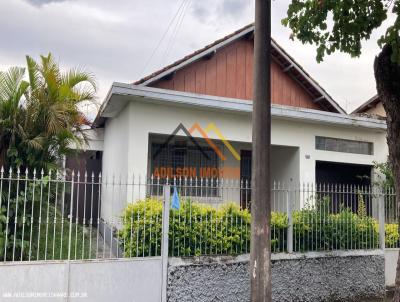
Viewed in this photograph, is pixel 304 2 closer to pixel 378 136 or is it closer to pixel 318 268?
pixel 318 268

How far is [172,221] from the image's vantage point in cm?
628

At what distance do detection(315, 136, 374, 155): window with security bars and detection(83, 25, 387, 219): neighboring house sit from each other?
3cm

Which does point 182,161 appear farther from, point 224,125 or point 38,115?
point 38,115

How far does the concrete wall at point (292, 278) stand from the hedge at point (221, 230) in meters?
0.19

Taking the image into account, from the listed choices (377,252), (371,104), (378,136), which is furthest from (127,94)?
(371,104)

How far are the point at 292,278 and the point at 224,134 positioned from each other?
4002mm

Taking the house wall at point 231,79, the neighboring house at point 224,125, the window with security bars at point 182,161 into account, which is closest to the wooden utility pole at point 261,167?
the neighboring house at point 224,125

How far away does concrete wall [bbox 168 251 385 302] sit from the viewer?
6233 mm

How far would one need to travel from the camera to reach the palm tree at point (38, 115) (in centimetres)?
603

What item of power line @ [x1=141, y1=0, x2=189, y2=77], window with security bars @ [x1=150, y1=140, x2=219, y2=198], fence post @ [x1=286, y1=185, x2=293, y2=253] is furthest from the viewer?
power line @ [x1=141, y1=0, x2=189, y2=77]

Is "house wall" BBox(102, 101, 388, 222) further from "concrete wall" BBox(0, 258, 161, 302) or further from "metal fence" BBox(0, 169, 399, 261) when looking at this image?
"concrete wall" BBox(0, 258, 161, 302)

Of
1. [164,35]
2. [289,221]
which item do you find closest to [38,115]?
[289,221]

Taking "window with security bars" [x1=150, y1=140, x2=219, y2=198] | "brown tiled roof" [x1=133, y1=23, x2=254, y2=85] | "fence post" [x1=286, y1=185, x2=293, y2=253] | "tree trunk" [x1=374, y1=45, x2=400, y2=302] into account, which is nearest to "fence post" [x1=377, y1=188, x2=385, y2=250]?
"fence post" [x1=286, y1=185, x2=293, y2=253]

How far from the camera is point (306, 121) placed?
1065 cm
